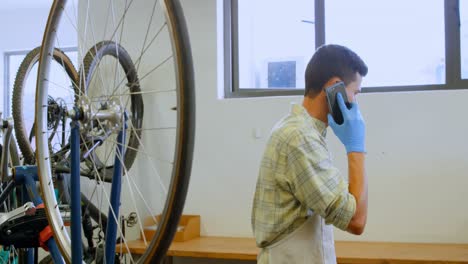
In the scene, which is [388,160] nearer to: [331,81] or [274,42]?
[274,42]

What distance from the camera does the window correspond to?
9.31ft

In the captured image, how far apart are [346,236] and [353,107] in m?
1.50

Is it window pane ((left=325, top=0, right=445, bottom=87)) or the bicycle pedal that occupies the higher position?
window pane ((left=325, top=0, right=445, bottom=87))

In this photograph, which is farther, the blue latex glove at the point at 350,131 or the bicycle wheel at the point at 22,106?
the bicycle wheel at the point at 22,106

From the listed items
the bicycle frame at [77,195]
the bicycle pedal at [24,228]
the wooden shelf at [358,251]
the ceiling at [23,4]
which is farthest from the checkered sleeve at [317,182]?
the ceiling at [23,4]

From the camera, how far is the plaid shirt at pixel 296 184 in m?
1.31

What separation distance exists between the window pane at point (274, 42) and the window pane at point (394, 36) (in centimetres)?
15

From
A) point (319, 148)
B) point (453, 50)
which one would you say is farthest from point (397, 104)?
point (319, 148)

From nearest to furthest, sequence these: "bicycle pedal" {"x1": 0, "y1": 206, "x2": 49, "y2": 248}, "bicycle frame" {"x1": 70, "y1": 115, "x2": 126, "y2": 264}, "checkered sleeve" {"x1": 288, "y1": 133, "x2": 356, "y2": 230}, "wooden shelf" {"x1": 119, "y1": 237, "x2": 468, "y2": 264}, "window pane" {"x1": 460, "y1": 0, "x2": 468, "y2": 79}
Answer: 1. "checkered sleeve" {"x1": 288, "y1": 133, "x2": 356, "y2": 230}
2. "bicycle frame" {"x1": 70, "y1": 115, "x2": 126, "y2": 264}
3. "bicycle pedal" {"x1": 0, "y1": 206, "x2": 49, "y2": 248}
4. "wooden shelf" {"x1": 119, "y1": 237, "x2": 468, "y2": 264}
5. "window pane" {"x1": 460, "y1": 0, "x2": 468, "y2": 79}

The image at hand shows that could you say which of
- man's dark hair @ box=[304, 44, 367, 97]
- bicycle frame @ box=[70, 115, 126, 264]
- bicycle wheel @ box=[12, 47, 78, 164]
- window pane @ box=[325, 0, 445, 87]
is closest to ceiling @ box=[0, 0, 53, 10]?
bicycle wheel @ box=[12, 47, 78, 164]

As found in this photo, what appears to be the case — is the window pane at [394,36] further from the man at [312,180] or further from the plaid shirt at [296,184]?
the plaid shirt at [296,184]

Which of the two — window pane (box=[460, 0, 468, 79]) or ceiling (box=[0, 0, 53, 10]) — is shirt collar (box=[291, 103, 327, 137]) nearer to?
window pane (box=[460, 0, 468, 79])

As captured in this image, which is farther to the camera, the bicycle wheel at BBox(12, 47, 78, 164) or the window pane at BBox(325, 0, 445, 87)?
the bicycle wheel at BBox(12, 47, 78, 164)

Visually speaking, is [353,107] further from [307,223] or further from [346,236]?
[346,236]
